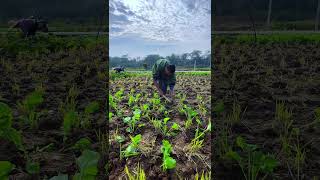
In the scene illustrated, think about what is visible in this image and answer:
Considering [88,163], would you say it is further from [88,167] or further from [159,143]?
[159,143]

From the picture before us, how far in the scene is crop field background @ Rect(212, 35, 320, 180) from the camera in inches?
89.4

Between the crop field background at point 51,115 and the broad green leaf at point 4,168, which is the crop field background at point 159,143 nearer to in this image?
the crop field background at point 51,115

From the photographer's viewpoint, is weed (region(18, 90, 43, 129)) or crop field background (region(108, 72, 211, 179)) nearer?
crop field background (region(108, 72, 211, 179))

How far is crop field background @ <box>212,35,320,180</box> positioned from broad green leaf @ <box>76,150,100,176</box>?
2.44 feet

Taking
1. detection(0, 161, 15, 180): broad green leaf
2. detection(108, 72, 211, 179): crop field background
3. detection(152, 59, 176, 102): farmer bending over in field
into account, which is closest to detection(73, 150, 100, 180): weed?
detection(0, 161, 15, 180): broad green leaf

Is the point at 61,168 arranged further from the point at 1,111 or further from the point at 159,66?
the point at 159,66

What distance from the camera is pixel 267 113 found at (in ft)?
11.3

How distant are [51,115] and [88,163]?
1692 millimetres

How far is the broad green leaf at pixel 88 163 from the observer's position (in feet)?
5.55

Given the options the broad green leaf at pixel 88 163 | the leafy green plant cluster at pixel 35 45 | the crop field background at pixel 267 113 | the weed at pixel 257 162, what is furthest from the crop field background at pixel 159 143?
the leafy green plant cluster at pixel 35 45

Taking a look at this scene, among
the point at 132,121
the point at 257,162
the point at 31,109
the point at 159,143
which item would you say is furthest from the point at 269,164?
the point at 31,109

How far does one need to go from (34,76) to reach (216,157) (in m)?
3.30

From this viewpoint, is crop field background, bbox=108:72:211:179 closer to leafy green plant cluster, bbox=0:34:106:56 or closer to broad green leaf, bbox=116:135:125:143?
broad green leaf, bbox=116:135:125:143

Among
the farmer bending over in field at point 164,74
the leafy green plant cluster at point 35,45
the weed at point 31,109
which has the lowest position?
the weed at point 31,109
